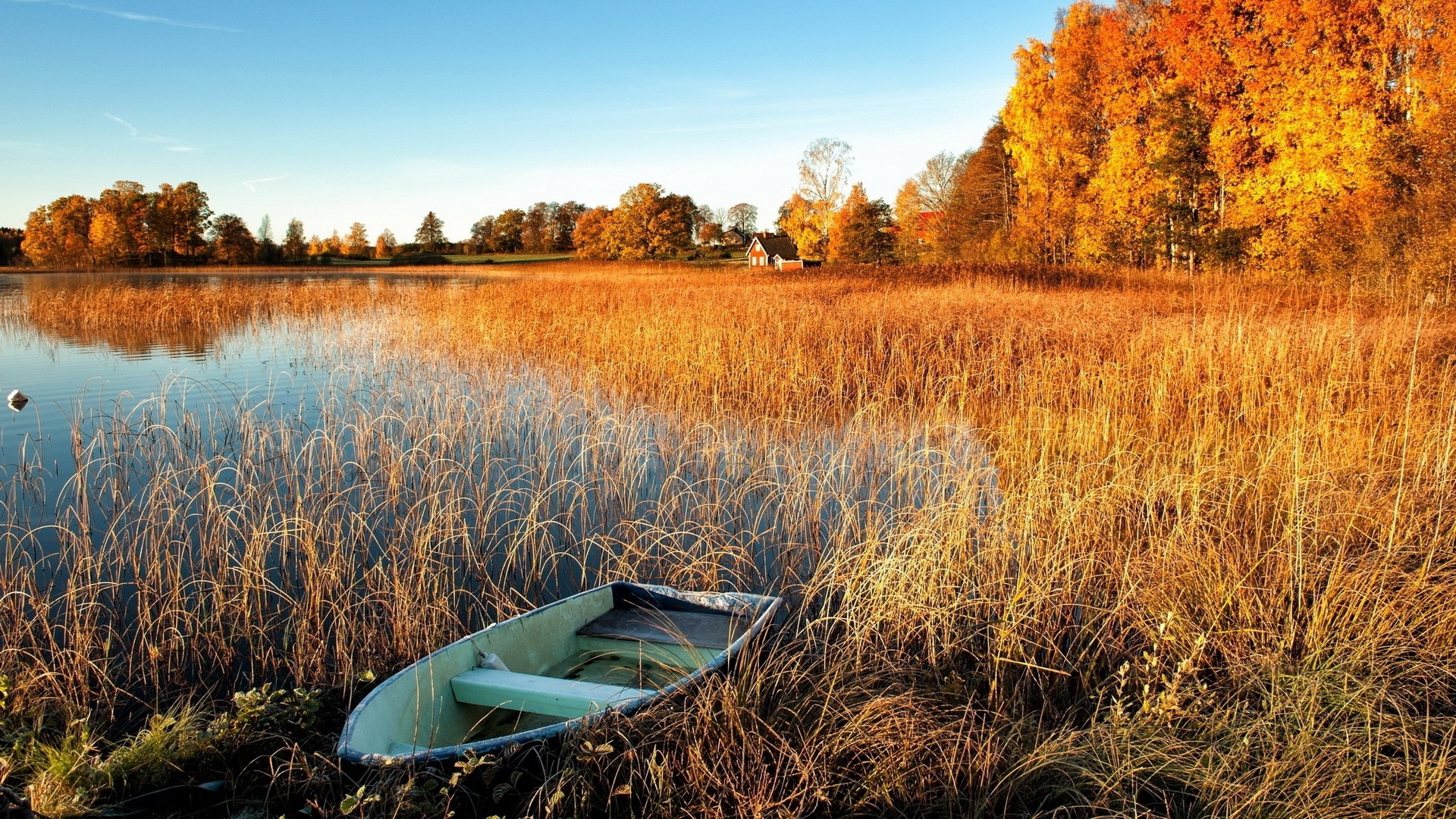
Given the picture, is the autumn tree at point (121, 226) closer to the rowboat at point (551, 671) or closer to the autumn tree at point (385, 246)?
the autumn tree at point (385, 246)

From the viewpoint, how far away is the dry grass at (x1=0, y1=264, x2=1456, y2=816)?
2.56 m

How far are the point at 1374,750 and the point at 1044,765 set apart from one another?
3.05 feet

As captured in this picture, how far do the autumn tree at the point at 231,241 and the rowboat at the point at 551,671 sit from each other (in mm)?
69605

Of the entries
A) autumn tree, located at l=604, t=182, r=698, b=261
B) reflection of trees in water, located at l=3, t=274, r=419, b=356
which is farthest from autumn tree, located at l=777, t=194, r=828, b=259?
reflection of trees in water, located at l=3, t=274, r=419, b=356

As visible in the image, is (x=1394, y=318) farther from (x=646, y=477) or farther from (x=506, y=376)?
(x=506, y=376)

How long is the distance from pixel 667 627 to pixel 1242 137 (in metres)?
21.0

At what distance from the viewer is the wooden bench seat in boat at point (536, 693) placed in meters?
2.86

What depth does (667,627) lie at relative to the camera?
367 cm

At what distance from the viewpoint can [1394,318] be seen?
8961 millimetres

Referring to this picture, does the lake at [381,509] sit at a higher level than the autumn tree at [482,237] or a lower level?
lower

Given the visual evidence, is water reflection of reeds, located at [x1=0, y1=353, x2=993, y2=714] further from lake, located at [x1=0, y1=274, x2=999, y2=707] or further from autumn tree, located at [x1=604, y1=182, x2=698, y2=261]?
autumn tree, located at [x1=604, y1=182, x2=698, y2=261]

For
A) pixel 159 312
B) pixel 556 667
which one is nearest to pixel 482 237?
pixel 159 312

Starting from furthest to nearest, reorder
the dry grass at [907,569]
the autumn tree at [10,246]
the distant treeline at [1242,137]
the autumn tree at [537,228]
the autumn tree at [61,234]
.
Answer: the autumn tree at [537,228]
the autumn tree at [10,246]
the autumn tree at [61,234]
the distant treeline at [1242,137]
the dry grass at [907,569]

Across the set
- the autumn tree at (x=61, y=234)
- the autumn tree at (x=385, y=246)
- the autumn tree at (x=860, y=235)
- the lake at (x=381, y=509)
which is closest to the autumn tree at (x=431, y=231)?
the autumn tree at (x=385, y=246)
